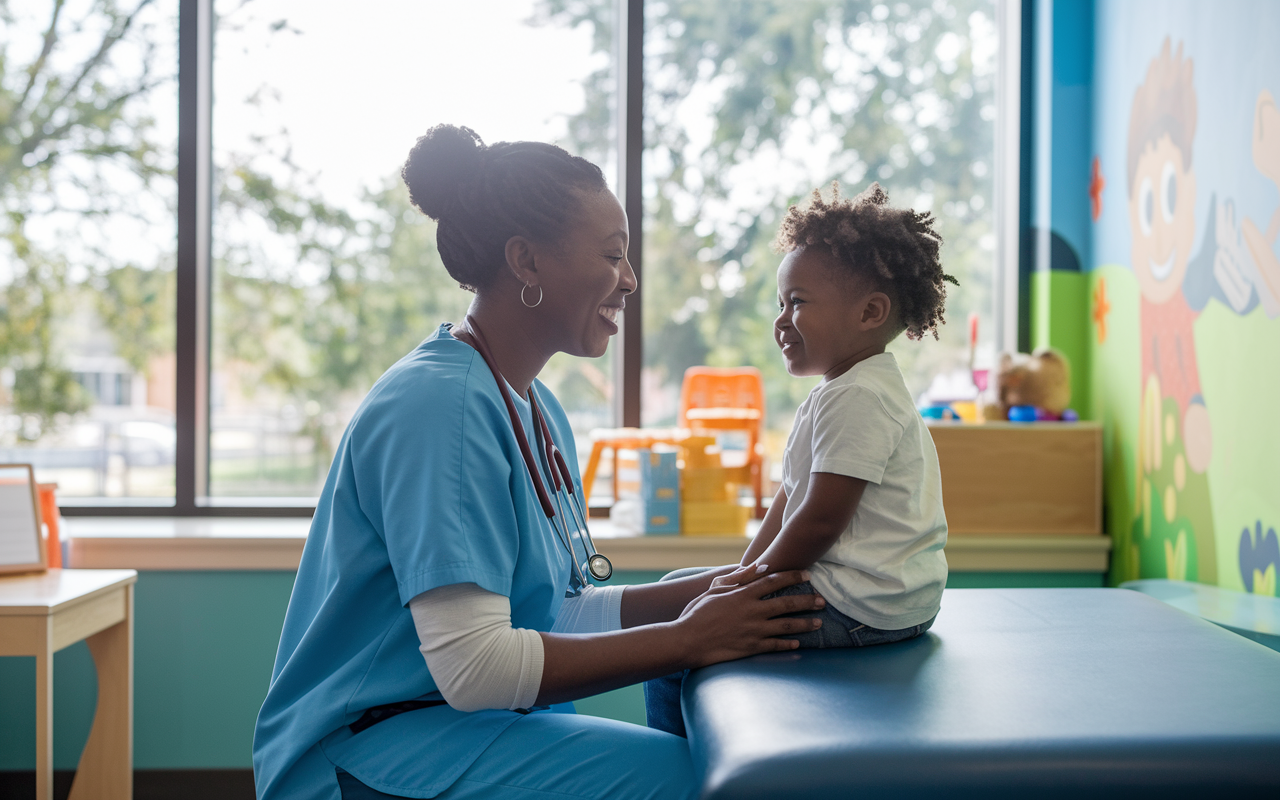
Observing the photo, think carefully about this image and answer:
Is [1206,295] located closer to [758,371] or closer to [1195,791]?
[758,371]

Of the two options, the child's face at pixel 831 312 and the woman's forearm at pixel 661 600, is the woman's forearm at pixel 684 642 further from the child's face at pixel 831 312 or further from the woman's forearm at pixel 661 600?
the child's face at pixel 831 312

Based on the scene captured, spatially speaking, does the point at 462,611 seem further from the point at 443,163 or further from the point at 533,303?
the point at 443,163

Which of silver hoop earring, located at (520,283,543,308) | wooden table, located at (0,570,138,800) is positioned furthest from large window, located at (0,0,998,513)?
silver hoop earring, located at (520,283,543,308)

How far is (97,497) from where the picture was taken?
2.61 meters

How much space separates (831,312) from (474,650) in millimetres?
650

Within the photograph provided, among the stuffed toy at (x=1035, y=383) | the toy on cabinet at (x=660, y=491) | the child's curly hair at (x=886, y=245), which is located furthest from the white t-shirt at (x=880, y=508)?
the stuffed toy at (x=1035, y=383)

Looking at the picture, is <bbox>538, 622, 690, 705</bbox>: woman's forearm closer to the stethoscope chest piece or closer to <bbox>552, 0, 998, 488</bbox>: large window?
the stethoscope chest piece

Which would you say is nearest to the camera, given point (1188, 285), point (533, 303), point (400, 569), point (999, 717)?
point (999, 717)

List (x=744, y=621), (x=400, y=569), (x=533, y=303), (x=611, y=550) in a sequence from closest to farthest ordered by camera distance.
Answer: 1. (x=400, y=569)
2. (x=744, y=621)
3. (x=533, y=303)
4. (x=611, y=550)

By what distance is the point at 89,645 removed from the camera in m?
2.04

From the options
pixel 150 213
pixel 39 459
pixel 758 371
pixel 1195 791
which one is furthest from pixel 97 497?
pixel 1195 791

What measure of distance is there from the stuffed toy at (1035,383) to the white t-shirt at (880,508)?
1294mm

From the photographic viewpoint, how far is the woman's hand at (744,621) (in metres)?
1.05

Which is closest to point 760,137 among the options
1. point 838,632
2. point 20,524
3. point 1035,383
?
point 1035,383
